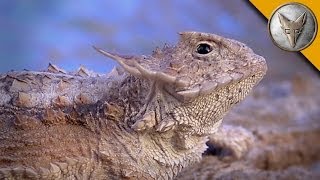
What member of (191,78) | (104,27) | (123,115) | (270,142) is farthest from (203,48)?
(270,142)

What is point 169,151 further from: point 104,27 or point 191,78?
point 104,27

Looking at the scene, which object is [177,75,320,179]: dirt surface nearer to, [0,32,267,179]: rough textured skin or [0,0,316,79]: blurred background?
[0,0,316,79]: blurred background

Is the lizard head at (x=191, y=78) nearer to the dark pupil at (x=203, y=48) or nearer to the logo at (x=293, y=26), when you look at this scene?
the dark pupil at (x=203, y=48)

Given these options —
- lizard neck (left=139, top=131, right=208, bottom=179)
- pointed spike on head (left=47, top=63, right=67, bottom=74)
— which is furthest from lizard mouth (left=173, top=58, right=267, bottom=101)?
pointed spike on head (left=47, top=63, right=67, bottom=74)

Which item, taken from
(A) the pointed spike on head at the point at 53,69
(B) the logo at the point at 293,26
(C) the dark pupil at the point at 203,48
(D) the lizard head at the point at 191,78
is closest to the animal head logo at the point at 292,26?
(B) the logo at the point at 293,26

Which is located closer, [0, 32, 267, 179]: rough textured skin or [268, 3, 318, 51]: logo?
[0, 32, 267, 179]: rough textured skin

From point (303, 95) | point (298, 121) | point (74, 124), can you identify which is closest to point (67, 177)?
point (74, 124)
